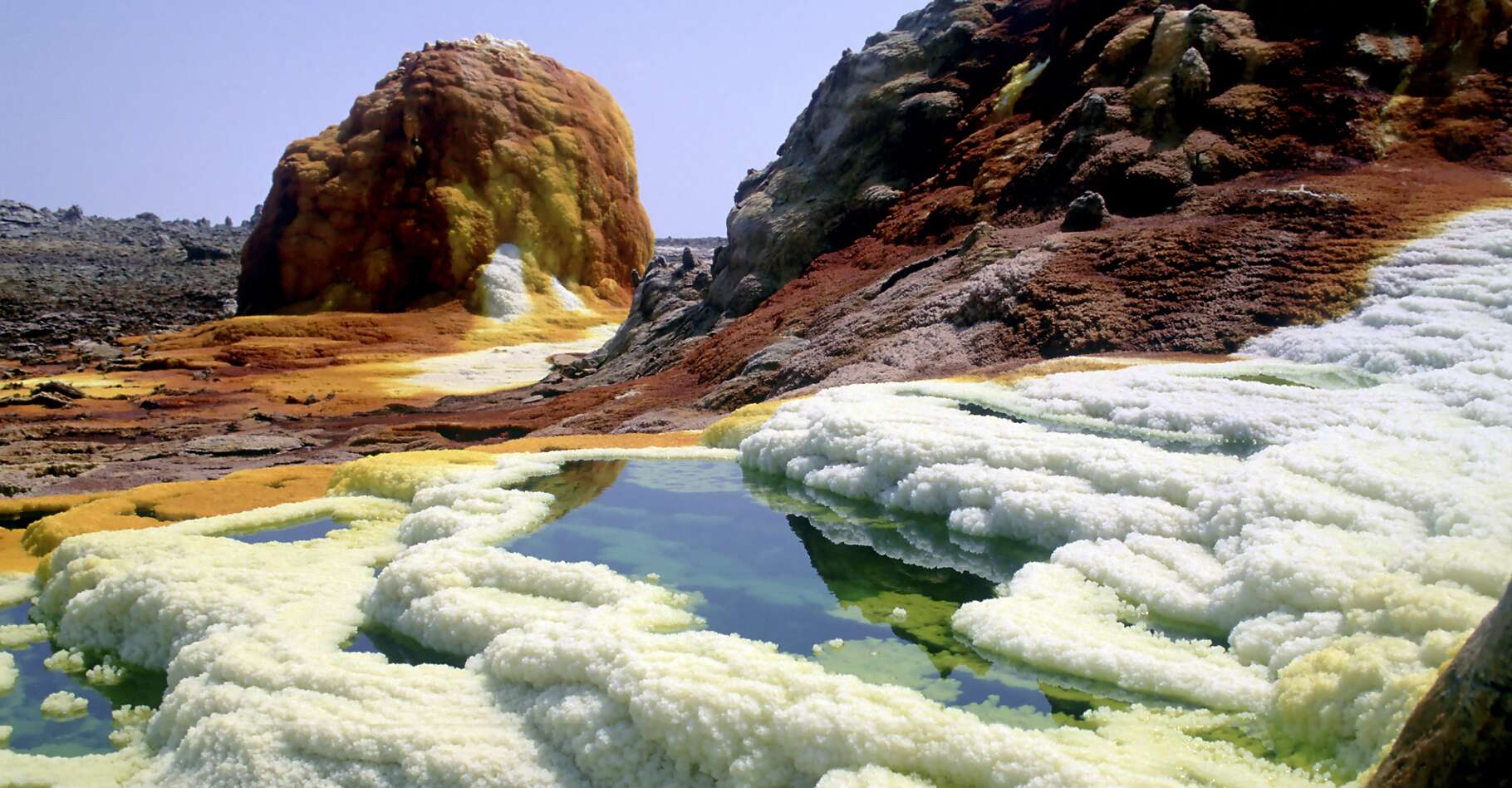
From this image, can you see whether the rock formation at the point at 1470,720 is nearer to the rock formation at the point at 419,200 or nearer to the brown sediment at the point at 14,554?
the brown sediment at the point at 14,554

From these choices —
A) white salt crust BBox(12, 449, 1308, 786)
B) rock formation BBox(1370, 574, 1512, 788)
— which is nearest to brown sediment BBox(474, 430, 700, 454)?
white salt crust BBox(12, 449, 1308, 786)

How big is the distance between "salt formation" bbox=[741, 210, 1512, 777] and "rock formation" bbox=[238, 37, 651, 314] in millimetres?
29348

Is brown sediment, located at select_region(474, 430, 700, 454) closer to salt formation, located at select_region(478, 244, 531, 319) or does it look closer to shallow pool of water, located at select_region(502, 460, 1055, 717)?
shallow pool of water, located at select_region(502, 460, 1055, 717)

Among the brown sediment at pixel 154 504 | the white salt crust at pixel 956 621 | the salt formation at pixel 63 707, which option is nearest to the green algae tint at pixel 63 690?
the salt formation at pixel 63 707

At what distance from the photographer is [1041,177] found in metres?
15.2

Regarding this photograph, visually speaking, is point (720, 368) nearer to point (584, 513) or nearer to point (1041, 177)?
point (1041, 177)

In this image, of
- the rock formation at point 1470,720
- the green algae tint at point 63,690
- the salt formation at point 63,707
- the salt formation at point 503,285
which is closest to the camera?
the rock formation at point 1470,720

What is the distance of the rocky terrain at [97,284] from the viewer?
32500 millimetres

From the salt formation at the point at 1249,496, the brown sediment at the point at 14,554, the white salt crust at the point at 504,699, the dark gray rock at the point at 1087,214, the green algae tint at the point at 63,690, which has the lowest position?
the green algae tint at the point at 63,690

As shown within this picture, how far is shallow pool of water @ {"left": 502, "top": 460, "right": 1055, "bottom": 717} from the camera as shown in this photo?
164 inches

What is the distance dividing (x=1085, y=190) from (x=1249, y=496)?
9752 millimetres

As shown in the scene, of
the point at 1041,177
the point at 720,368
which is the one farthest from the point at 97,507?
the point at 1041,177

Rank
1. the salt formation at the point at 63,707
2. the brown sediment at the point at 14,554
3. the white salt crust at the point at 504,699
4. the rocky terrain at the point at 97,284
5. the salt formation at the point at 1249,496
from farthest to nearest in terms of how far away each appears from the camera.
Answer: the rocky terrain at the point at 97,284 < the brown sediment at the point at 14,554 < the salt formation at the point at 63,707 < the salt formation at the point at 1249,496 < the white salt crust at the point at 504,699

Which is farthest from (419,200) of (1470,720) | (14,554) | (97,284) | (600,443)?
(1470,720)
